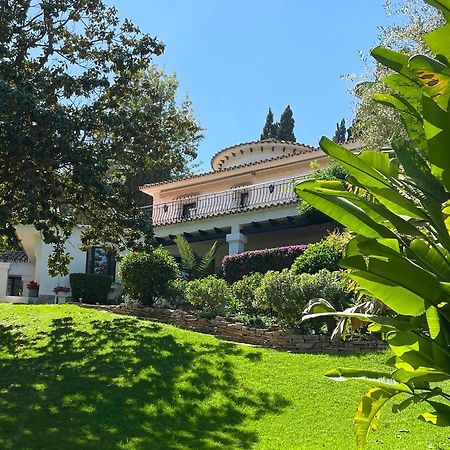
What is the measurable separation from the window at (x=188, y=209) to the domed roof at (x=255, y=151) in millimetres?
4534

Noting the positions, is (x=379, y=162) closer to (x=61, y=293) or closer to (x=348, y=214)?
(x=348, y=214)

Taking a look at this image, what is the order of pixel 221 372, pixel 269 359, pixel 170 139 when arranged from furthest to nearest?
pixel 170 139 < pixel 269 359 < pixel 221 372

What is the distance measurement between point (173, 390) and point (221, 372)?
123 centimetres

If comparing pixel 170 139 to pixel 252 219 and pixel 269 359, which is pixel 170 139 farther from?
pixel 252 219

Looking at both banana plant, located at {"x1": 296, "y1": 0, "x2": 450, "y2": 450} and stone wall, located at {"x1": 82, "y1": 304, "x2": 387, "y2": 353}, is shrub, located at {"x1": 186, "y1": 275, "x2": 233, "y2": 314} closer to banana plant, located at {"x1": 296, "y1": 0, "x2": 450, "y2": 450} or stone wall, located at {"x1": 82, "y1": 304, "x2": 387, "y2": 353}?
stone wall, located at {"x1": 82, "y1": 304, "x2": 387, "y2": 353}

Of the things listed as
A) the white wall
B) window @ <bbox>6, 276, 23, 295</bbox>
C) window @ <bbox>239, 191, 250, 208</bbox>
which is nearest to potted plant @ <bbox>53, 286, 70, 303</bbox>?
the white wall

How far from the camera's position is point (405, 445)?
6.56 meters

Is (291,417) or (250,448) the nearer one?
(250,448)

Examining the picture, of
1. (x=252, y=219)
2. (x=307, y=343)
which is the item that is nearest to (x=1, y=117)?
(x=307, y=343)

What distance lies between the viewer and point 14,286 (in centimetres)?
3166

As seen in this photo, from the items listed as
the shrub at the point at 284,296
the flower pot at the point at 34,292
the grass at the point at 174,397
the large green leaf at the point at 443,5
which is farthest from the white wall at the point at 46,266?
the large green leaf at the point at 443,5

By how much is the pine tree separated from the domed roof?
58.5 feet

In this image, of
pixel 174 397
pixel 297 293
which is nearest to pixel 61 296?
pixel 297 293

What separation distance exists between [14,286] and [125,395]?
25.1m
